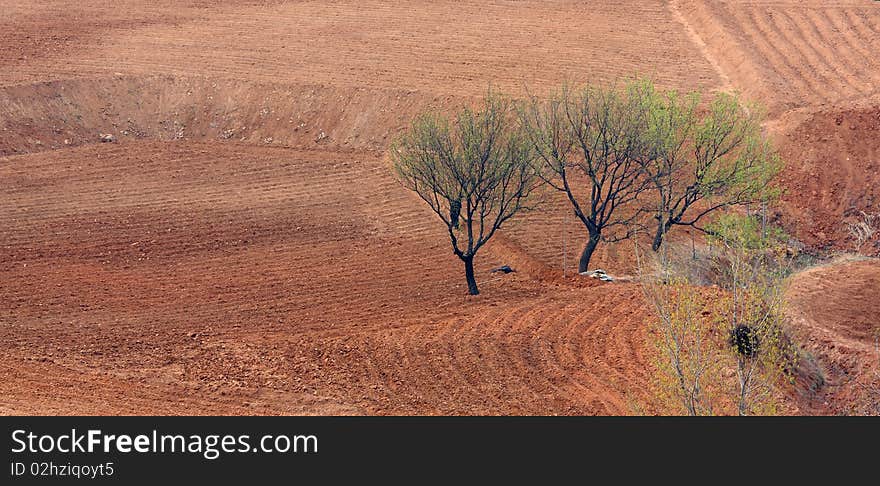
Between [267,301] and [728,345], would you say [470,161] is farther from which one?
[728,345]

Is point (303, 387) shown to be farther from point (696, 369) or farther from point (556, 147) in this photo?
point (556, 147)

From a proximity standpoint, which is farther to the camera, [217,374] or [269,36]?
[269,36]

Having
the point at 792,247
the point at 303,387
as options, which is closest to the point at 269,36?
the point at 792,247

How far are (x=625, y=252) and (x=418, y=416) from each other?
17.9m

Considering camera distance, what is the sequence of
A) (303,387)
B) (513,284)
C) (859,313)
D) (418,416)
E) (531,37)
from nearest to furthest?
1. (418,416)
2. (303,387)
3. (859,313)
4. (513,284)
5. (531,37)

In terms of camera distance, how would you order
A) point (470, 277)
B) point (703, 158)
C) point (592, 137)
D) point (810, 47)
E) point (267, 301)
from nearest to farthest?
point (267, 301)
point (470, 277)
point (592, 137)
point (703, 158)
point (810, 47)

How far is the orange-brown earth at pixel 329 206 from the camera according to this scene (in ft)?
98.0

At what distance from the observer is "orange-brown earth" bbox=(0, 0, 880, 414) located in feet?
98.0

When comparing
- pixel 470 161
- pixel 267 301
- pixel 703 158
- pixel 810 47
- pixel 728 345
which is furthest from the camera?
pixel 810 47

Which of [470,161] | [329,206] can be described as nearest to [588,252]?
[470,161]

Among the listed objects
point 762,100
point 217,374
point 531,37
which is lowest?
point 217,374

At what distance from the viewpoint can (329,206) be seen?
45.2 metres

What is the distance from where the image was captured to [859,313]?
32.1m

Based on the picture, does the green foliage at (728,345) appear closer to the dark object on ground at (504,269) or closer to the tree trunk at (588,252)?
the tree trunk at (588,252)
